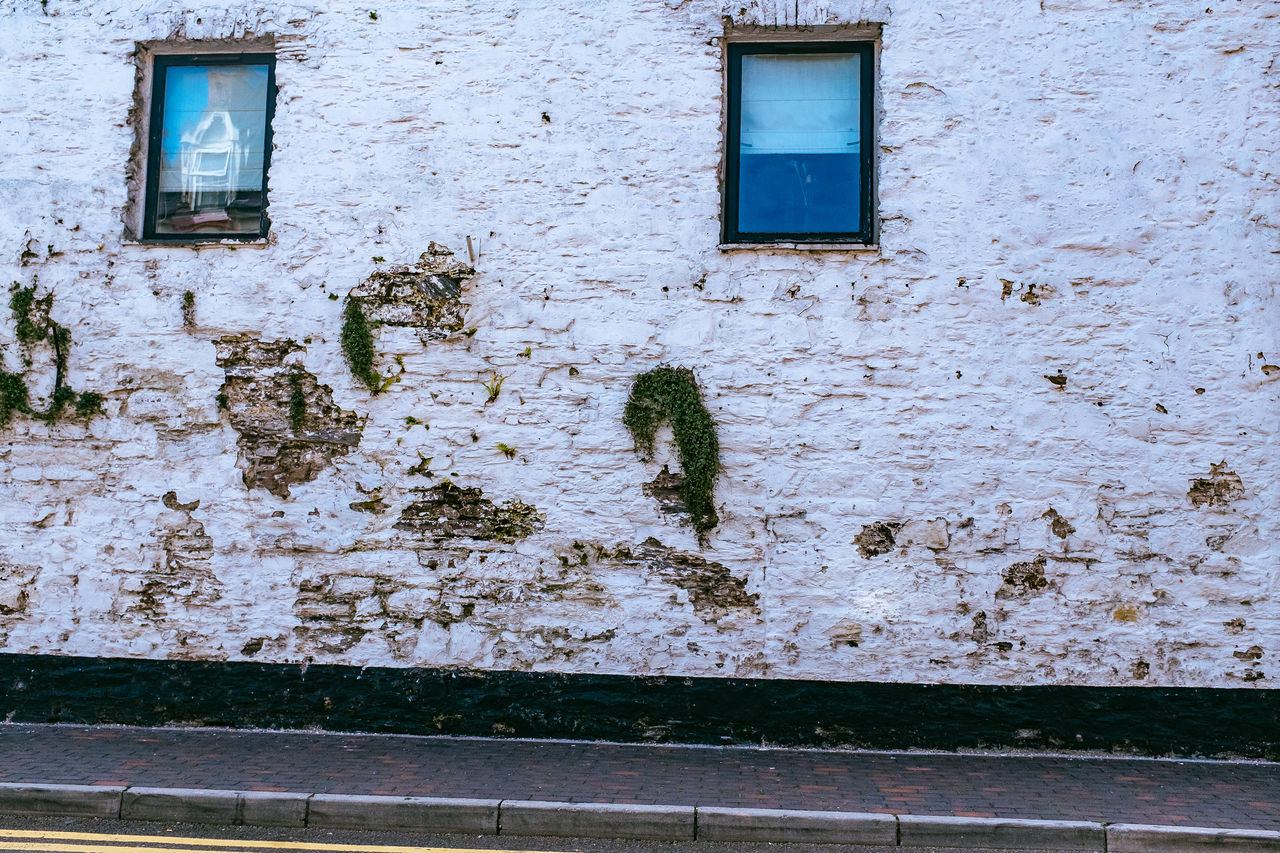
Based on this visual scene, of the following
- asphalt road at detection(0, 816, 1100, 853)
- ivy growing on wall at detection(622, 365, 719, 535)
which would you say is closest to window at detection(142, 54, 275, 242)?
ivy growing on wall at detection(622, 365, 719, 535)

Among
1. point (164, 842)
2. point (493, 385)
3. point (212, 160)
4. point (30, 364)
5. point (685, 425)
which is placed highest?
point (212, 160)

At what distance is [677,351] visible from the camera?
687 centimetres

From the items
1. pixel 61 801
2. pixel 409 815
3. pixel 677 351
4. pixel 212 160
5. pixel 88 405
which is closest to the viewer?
pixel 409 815

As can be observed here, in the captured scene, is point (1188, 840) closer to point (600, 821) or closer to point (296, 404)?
point (600, 821)

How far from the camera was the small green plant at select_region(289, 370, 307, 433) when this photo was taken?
7055mm

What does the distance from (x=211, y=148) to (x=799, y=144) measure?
172 inches

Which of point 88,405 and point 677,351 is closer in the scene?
point 677,351

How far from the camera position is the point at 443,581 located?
22.8 feet

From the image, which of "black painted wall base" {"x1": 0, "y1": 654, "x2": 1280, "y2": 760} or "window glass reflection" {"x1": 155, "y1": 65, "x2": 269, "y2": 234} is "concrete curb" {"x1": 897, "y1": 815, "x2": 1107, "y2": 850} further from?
"window glass reflection" {"x1": 155, "y1": 65, "x2": 269, "y2": 234}

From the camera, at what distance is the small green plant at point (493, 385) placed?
6.95 m

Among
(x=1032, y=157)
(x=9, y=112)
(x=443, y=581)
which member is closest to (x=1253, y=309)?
(x=1032, y=157)

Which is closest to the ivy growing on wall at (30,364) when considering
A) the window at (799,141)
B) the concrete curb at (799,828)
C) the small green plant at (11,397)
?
the small green plant at (11,397)

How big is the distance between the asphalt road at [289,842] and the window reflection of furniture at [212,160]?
14.6 feet

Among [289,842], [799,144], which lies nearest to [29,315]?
[289,842]
